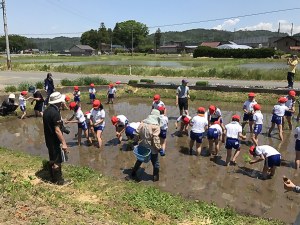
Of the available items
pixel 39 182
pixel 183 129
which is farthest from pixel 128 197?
pixel 183 129

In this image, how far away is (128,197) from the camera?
6.73m

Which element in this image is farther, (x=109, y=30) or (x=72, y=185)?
(x=109, y=30)

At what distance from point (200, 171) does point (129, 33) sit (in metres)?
142

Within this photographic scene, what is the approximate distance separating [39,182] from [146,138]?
8.72ft

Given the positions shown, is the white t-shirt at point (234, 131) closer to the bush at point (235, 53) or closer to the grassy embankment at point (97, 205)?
the grassy embankment at point (97, 205)

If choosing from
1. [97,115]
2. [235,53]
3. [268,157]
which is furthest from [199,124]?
[235,53]

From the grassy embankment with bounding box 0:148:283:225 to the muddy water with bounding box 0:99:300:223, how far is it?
2.08 ft

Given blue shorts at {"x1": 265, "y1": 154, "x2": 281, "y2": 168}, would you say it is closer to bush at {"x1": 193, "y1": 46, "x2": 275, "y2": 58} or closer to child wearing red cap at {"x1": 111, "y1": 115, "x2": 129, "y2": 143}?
child wearing red cap at {"x1": 111, "y1": 115, "x2": 129, "y2": 143}

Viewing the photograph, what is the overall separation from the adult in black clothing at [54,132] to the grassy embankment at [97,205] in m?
0.61

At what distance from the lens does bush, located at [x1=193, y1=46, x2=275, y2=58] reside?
61.9 meters

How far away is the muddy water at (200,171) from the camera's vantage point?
6930 millimetres

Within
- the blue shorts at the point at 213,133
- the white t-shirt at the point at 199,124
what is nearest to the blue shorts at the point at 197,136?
the white t-shirt at the point at 199,124

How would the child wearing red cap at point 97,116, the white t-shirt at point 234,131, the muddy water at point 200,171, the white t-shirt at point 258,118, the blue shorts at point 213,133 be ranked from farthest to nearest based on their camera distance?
the white t-shirt at point 258,118
the child wearing red cap at point 97,116
the blue shorts at point 213,133
the white t-shirt at point 234,131
the muddy water at point 200,171

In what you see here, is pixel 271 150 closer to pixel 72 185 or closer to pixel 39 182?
pixel 72 185
